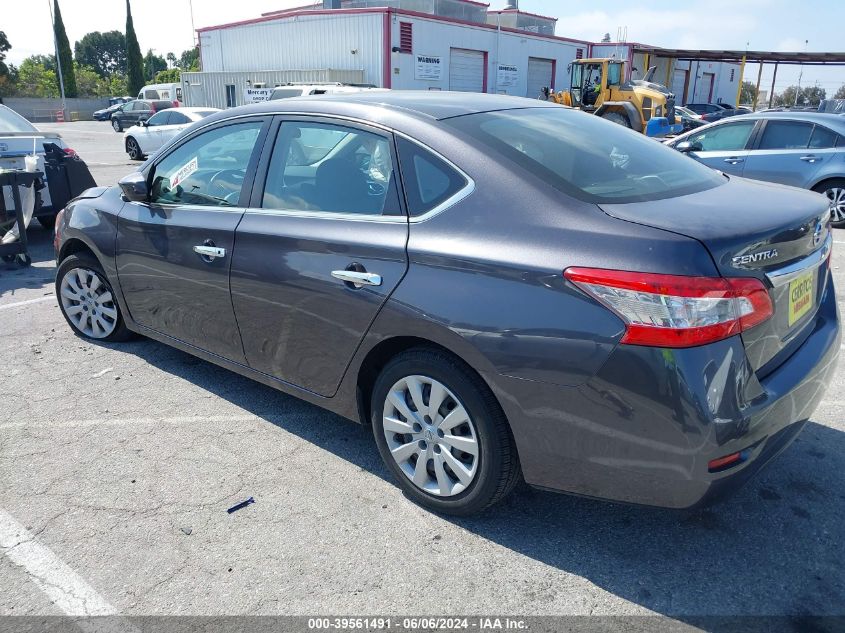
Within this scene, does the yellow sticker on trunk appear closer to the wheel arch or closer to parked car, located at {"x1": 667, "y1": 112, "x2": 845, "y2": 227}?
the wheel arch

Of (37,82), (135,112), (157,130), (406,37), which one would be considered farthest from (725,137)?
(37,82)

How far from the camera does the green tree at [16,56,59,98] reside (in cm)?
6097

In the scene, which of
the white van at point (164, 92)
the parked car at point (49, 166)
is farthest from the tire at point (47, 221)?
the white van at point (164, 92)

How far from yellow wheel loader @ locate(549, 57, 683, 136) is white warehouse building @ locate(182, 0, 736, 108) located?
15.8 feet

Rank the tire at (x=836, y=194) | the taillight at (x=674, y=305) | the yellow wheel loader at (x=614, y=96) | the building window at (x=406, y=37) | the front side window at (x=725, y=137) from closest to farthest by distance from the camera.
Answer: the taillight at (x=674, y=305)
the tire at (x=836, y=194)
the front side window at (x=725, y=137)
the yellow wheel loader at (x=614, y=96)
the building window at (x=406, y=37)

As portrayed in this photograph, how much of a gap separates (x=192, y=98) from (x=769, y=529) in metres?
A: 38.5

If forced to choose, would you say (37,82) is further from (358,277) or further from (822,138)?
(358,277)

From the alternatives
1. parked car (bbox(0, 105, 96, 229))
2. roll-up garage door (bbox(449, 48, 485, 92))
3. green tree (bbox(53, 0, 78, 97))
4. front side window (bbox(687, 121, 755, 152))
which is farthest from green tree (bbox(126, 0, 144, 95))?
front side window (bbox(687, 121, 755, 152))

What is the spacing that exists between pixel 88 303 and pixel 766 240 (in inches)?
173

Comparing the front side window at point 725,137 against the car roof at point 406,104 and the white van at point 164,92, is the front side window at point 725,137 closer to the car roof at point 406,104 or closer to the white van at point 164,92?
the car roof at point 406,104

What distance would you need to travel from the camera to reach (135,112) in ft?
113

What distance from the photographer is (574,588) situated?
2484 millimetres

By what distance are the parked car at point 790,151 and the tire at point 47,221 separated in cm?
836

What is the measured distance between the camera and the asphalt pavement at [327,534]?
8.01 feet
